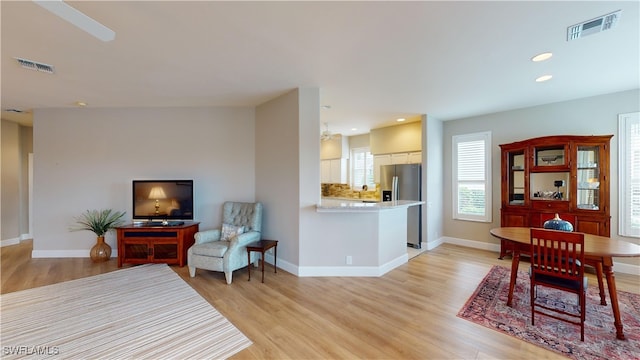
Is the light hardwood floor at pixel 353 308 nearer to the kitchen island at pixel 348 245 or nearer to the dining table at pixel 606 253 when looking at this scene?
the kitchen island at pixel 348 245

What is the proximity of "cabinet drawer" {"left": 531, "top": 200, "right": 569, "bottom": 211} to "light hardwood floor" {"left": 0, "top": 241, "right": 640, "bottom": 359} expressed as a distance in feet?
3.32

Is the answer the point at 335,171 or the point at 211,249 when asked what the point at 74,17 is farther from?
the point at 335,171

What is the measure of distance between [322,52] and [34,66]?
3.25m

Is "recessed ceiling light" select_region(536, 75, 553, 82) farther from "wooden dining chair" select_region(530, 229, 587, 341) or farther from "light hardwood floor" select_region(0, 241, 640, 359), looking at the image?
"light hardwood floor" select_region(0, 241, 640, 359)

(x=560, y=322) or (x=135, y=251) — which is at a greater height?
(x=135, y=251)

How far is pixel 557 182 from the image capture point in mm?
4113

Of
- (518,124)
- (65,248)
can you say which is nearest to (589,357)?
(518,124)

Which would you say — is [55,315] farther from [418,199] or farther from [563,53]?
[563,53]

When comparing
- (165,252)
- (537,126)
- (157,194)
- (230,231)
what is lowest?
(165,252)

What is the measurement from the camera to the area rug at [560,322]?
2064mm

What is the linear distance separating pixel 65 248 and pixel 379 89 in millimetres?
6095

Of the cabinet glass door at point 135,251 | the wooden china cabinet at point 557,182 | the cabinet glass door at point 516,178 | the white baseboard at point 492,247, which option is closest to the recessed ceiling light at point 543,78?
the wooden china cabinet at point 557,182

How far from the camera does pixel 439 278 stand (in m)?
3.49

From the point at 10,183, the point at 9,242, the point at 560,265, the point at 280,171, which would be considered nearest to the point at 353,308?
the point at 560,265
